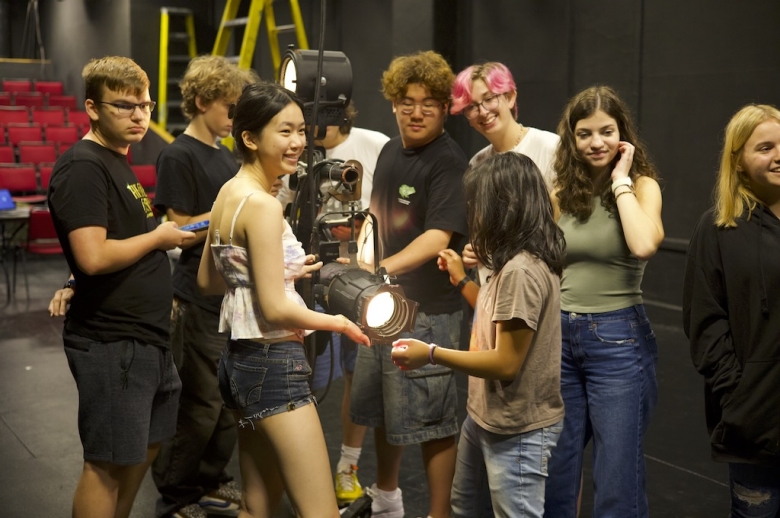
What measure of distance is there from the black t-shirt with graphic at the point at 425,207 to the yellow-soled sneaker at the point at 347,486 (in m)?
0.76

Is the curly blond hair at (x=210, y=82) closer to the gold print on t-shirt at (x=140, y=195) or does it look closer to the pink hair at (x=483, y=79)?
the gold print on t-shirt at (x=140, y=195)

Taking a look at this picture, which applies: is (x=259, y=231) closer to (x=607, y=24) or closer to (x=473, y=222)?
(x=473, y=222)

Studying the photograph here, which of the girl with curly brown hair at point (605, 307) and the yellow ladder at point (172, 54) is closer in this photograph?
the girl with curly brown hair at point (605, 307)

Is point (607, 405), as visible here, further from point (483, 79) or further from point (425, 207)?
point (483, 79)

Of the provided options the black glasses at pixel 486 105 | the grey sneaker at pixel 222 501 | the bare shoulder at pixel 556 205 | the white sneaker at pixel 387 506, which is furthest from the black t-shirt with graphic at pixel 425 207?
the grey sneaker at pixel 222 501

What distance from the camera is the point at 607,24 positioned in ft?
19.1

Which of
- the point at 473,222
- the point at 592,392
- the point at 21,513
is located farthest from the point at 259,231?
the point at 21,513

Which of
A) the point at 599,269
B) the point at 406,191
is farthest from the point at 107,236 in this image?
the point at 599,269

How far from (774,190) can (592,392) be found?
0.67 meters

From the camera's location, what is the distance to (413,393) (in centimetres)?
262

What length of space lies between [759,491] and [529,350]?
0.66m

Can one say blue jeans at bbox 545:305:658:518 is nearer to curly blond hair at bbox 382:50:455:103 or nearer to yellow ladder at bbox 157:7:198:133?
curly blond hair at bbox 382:50:455:103

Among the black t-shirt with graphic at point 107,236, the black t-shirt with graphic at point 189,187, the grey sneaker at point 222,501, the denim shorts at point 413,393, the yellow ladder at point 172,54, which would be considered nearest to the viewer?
the black t-shirt with graphic at point 107,236

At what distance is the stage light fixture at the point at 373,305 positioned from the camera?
1854 mm
